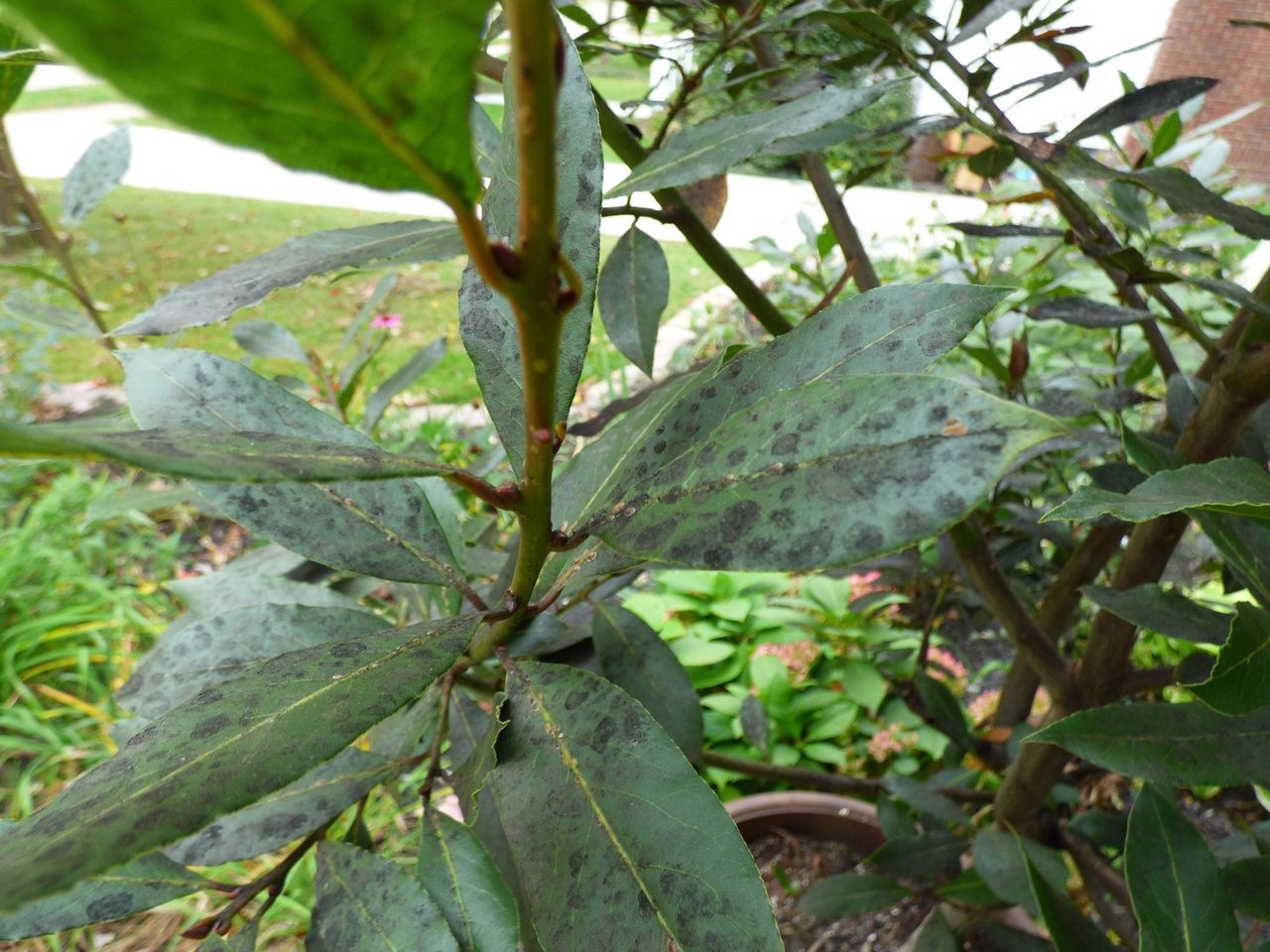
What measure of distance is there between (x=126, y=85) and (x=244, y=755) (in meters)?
0.24

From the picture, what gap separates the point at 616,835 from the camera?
0.39 meters

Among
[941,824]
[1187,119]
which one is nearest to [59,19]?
[941,824]

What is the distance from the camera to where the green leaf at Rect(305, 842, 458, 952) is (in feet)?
1.57

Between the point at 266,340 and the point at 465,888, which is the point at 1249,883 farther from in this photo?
the point at 266,340

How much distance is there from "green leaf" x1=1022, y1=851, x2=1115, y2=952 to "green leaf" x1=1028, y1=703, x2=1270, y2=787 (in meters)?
0.17

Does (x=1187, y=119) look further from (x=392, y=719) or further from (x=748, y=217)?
(x=748, y=217)

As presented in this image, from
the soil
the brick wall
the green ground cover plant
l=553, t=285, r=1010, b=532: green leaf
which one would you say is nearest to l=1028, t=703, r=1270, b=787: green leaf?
the green ground cover plant

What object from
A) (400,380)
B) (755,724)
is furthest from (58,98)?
(755,724)

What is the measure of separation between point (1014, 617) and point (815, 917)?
745 mm

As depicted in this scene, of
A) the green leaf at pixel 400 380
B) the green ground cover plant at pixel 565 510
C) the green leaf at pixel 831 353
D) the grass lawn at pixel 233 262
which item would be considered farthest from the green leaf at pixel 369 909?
the grass lawn at pixel 233 262

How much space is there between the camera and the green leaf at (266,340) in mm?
1122

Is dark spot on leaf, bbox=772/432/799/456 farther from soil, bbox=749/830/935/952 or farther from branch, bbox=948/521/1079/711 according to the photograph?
soil, bbox=749/830/935/952

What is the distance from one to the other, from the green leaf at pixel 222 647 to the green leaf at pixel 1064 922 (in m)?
0.56

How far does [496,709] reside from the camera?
477 mm
